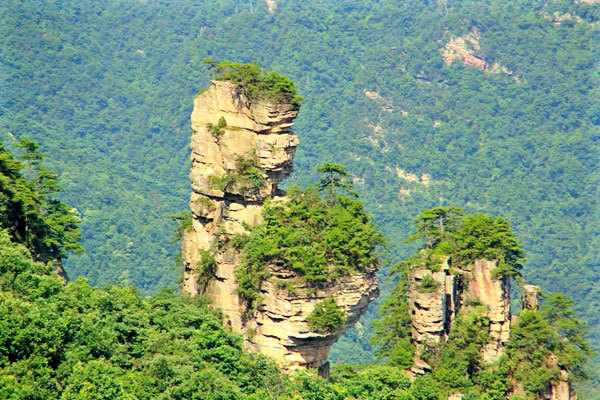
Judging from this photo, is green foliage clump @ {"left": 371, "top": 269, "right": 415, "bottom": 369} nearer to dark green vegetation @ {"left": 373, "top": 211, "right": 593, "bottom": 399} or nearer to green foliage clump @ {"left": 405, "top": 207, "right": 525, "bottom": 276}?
dark green vegetation @ {"left": 373, "top": 211, "right": 593, "bottom": 399}

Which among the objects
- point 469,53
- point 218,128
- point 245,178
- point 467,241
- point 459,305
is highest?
point 469,53

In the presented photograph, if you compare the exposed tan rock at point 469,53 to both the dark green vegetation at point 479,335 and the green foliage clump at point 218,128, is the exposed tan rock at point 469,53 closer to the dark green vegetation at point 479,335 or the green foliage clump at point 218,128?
the dark green vegetation at point 479,335

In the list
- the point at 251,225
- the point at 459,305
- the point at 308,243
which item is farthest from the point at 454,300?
the point at 251,225

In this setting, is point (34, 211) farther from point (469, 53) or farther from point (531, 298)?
point (469, 53)

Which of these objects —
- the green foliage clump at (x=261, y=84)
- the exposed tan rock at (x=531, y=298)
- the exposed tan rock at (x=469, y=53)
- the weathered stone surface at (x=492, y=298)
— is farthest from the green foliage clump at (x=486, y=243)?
the exposed tan rock at (x=469, y=53)

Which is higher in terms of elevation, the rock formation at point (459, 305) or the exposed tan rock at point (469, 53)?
the exposed tan rock at point (469, 53)

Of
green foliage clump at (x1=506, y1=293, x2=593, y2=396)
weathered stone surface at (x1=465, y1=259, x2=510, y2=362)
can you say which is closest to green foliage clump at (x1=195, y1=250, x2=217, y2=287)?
weathered stone surface at (x1=465, y1=259, x2=510, y2=362)
